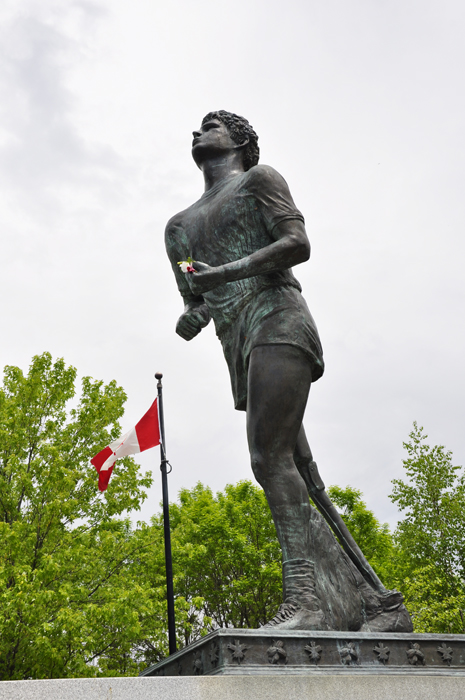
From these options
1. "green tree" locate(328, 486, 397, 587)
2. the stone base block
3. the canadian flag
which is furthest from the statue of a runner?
"green tree" locate(328, 486, 397, 587)

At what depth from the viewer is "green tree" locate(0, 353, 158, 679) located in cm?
1345

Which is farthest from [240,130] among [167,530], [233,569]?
[233,569]

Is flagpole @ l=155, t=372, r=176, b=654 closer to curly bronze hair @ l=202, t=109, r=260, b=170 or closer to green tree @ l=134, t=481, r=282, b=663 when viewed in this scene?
green tree @ l=134, t=481, r=282, b=663

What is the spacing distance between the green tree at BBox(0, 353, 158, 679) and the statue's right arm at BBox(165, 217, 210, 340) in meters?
9.78

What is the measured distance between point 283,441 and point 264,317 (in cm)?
77

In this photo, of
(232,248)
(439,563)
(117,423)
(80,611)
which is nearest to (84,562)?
(80,611)

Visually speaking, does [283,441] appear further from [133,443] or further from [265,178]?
[133,443]

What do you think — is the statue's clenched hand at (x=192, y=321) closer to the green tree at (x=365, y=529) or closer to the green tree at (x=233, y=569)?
the green tree at (x=233, y=569)

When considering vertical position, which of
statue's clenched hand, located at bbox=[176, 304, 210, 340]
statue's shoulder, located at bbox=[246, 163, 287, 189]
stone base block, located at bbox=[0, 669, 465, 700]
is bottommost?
stone base block, located at bbox=[0, 669, 465, 700]

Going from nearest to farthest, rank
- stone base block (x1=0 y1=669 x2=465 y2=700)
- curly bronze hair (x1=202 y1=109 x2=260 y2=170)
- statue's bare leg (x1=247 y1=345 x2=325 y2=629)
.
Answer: stone base block (x1=0 y1=669 x2=465 y2=700), statue's bare leg (x1=247 y1=345 x2=325 y2=629), curly bronze hair (x1=202 y1=109 x2=260 y2=170)

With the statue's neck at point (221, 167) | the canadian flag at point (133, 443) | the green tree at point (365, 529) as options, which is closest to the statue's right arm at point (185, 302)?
the statue's neck at point (221, 167)

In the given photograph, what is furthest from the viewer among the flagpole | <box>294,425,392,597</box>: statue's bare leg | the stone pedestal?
the flagpole

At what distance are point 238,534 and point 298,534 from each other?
21.1 metres

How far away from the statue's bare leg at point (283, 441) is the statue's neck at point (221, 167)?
146 cm
